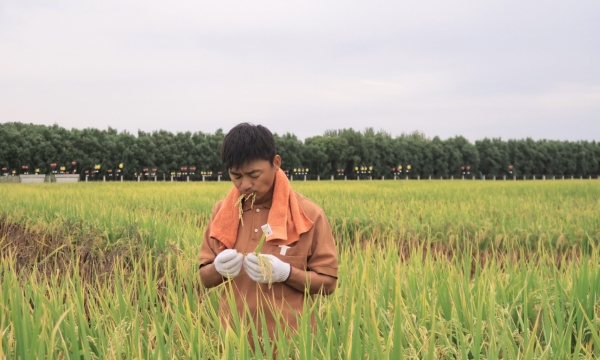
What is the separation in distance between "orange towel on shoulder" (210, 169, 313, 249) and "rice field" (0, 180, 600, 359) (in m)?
0.26

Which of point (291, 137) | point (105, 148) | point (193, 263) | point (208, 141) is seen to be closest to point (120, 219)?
point (193, 263)

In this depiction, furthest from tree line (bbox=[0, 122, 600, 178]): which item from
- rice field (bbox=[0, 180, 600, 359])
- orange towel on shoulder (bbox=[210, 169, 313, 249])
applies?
orange towel on shoulder (bbox=[210, 169, 313, 249])

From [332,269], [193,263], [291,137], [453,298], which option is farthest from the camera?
[291,137]

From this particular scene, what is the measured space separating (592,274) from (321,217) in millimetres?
1682

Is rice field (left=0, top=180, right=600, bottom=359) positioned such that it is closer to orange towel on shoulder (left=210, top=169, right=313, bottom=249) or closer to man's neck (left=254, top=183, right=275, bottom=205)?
orange towel on shoulder (left=210, top=169, right=313, bottom=249)

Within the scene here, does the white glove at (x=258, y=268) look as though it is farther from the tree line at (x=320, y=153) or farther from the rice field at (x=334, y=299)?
the tree line at (x=320, y=153)

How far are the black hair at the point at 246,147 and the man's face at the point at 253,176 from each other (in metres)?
0.02

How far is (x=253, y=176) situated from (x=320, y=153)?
63011 mm

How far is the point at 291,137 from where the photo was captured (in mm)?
67438

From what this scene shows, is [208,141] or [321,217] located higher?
[208,141]

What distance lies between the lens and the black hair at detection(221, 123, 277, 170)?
1835 millimetres

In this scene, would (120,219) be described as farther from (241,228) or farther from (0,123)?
(0,123)

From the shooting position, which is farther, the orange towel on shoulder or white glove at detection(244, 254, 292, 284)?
the orange towel on shoulder

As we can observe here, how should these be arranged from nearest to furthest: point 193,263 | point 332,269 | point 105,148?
point 332,269 → point 193,263 → point 105,148
